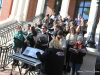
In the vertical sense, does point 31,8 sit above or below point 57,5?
below

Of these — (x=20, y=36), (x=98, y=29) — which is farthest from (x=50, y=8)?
(x=20, y=36)

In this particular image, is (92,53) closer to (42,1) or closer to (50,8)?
(42,1)

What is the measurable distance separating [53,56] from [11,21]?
1045cm

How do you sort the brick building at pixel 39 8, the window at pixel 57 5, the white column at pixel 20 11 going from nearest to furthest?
1. the brick building at pixel 39 8
2. the white column at pixel 20 11
3. the window at pixel 57 5

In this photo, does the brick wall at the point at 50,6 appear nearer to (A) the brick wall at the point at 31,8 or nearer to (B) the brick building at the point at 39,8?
(B) the brick building at the point at 39,8

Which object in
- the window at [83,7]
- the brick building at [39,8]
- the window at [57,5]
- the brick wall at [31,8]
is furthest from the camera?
the brick wall at [31,8]

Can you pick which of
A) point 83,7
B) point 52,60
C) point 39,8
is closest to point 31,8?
point 39,8

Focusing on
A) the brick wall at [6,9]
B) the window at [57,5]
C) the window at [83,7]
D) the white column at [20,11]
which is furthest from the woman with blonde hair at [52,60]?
the brick wall at [6,9]

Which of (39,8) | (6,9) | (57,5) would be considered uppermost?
(57,5)

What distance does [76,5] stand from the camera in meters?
13.7

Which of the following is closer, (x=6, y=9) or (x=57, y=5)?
(x=57, y=5)

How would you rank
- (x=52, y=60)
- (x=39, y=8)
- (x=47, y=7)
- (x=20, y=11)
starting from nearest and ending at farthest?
1. (x=52, y=60)
2. (x=39, y=8)
3. (x=20, y=11)
4. (x=47, y=7)

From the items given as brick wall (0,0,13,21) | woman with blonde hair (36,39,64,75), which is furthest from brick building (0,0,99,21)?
woman with blonde hair (36,39,64,75)

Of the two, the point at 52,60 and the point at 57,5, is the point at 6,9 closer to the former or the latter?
the point at 57,5
